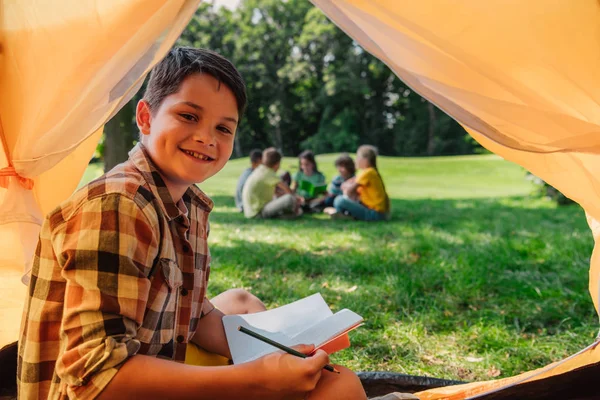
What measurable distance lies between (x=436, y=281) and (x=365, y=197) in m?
3.48

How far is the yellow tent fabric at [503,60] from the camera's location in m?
1.71

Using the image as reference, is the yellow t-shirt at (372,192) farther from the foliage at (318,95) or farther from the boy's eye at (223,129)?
the foliage at (318,95)

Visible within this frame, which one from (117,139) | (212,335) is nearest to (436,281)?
(212,335)

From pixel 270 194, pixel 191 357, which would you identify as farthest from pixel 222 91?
pixel 270 194

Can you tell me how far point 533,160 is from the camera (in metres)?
2.01

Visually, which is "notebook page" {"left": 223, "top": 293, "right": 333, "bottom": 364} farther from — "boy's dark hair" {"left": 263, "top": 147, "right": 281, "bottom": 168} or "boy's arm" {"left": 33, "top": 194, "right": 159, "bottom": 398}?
"boy's dark hair" {"left": 263, "top": 147, "right": 281, "bottom": 168}

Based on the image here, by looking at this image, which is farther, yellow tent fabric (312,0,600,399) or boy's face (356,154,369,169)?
boy's face (356,154,369,169)

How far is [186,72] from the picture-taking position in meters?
1.57

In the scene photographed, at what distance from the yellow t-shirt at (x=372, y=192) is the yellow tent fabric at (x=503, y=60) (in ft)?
17.0

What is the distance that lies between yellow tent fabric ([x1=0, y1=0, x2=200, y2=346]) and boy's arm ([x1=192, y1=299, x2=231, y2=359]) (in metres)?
0.82

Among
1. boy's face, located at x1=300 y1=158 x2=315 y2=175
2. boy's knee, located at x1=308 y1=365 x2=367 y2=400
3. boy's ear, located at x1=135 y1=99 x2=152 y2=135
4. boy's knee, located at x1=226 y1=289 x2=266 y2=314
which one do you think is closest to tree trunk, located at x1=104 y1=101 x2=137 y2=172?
boy's face, located at x1=300 y1=158 x2=315 y2=175

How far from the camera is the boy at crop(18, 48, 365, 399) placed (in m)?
1.23

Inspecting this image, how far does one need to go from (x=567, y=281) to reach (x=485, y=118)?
2.53 meters

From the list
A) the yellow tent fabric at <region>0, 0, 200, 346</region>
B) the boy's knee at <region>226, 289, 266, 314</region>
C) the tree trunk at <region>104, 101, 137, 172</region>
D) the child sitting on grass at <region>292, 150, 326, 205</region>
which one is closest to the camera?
the yellow tent fabric at <region>0, 0, 200, 346</region>
